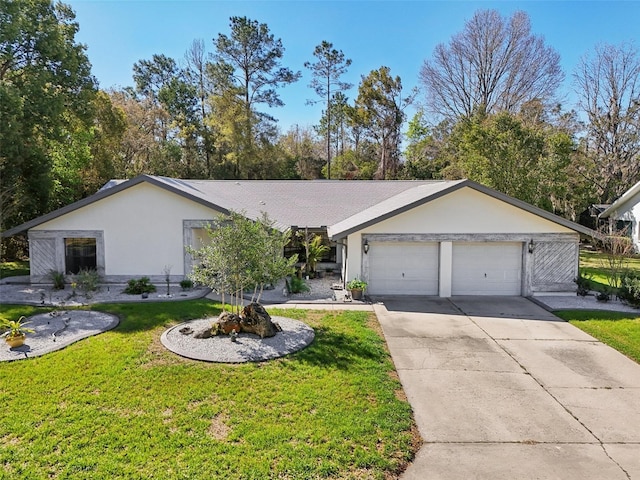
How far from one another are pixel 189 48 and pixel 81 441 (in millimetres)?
40693

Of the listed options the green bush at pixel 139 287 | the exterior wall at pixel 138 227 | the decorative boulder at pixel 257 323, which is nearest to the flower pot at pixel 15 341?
the decorative boulder at pixel 257 323

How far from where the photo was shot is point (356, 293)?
13.6 meters

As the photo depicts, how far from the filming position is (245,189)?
22.5 metres

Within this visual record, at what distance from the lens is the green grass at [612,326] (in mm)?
9345

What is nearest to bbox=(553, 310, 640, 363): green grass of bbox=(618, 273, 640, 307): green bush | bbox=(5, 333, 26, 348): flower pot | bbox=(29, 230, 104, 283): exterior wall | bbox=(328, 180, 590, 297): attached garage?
bbox=(618, 273, 640, 307): green bush

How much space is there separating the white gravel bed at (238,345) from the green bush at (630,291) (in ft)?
35.6

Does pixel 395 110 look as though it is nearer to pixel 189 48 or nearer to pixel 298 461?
pixel 189 48

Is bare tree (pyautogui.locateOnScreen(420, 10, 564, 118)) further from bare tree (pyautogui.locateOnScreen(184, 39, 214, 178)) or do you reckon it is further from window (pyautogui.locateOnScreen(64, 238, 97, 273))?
window (pyautogui.locateOnScreen(64, 238, 97, 273))

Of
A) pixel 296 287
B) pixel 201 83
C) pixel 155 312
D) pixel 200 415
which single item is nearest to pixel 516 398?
pixel 200 415

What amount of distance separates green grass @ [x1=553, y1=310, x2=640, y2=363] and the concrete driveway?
0.36 m

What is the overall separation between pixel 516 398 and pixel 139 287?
12.5 meters

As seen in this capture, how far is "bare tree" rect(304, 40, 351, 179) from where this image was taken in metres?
38.5

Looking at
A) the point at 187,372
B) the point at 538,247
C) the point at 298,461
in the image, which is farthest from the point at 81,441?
the point at 538,247

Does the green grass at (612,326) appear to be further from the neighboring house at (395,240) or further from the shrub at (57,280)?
the shrub at (57,280)
